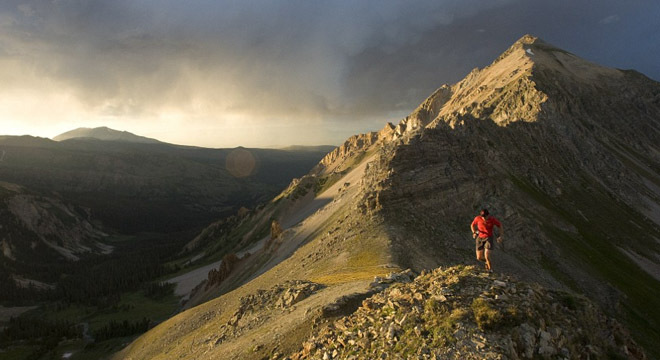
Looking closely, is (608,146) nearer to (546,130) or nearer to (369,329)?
(546,130)

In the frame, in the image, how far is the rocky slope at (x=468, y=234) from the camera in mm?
25742

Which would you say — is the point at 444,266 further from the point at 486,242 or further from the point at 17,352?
the point at 17,352

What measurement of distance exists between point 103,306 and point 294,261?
115 m

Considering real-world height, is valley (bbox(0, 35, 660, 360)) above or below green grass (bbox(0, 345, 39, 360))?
above

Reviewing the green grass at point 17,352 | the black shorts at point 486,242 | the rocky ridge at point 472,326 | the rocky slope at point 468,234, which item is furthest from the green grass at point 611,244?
the green grass at point 17,352

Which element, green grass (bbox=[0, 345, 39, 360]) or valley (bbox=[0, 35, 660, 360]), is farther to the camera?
green grass (bbox=[0, 345, 39, 360])

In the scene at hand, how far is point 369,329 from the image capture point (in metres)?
14.8

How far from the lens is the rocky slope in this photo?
84.5ft

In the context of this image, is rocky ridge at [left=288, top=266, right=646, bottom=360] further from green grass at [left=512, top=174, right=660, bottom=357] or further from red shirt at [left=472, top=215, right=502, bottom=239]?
green grass at [left=512, top=174, right=660, bottom=357]

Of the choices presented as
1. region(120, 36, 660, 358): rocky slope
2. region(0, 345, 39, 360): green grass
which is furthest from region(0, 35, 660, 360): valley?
region(0, 345, 39, 360): green grass

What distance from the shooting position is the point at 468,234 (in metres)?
45.5

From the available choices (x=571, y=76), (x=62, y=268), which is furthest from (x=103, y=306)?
(x=571, y=76)

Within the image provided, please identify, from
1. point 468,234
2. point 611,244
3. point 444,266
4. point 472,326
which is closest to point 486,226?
point 472,326

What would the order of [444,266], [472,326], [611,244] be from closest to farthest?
[472,326], [444,266], [611,244]
